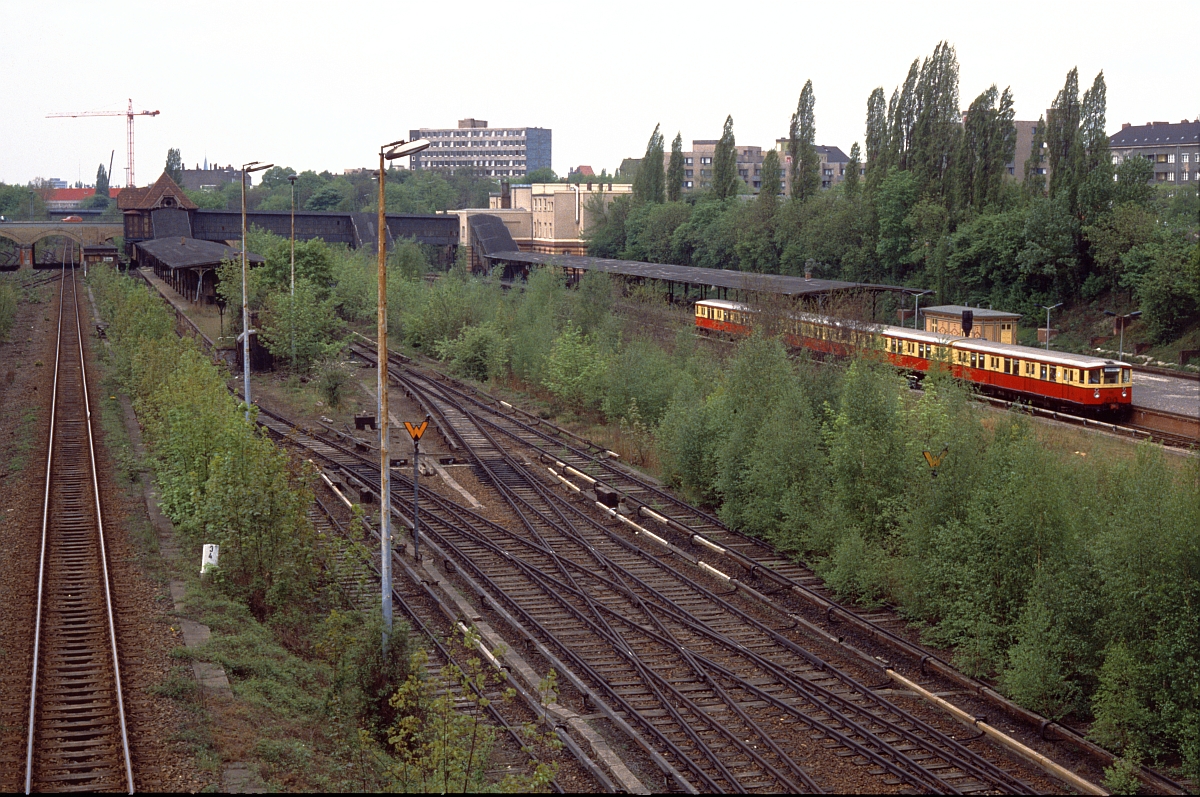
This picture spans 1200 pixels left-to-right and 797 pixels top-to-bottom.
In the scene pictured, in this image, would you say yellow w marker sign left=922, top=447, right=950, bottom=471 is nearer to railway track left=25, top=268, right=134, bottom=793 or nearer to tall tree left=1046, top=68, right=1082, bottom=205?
railway track left=25, top=268, right=134, bottom=793

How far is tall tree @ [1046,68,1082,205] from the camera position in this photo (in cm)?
4853

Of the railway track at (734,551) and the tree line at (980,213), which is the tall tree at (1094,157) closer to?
the tree line at (980,213)

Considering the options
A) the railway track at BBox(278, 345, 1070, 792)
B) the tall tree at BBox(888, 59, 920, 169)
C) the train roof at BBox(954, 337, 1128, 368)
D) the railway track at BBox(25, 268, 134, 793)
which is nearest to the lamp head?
the railway track at BBox(25, 268, 134, 793)

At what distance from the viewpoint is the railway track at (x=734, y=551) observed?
13.8 meters

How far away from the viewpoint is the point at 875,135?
2530 inches

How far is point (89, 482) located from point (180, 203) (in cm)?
7009

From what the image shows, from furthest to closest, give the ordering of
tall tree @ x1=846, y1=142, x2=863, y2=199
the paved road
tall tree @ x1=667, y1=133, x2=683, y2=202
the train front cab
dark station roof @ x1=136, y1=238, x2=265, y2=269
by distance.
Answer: tall tree @ x1=667, y1=133, x2=683, y2=202
tall tree @ x1=846, y1=142, x2=863, y2=199
dark station roof @ x1=136, y1=238, x2=265, y2=269
the paved road
the train front cab

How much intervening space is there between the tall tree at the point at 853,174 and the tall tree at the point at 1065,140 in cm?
1769

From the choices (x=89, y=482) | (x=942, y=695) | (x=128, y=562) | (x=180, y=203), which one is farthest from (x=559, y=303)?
(x=180, y=203)

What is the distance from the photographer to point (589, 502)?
80.4 ft

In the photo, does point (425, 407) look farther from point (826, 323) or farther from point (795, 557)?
point (795, 557)

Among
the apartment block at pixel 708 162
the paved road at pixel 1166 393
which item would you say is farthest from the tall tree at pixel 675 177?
the apartment block at pixel 708 162

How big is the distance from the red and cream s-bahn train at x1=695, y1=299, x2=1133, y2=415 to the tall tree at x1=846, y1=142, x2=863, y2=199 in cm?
2870

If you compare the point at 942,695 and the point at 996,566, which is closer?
the point at 942,695
